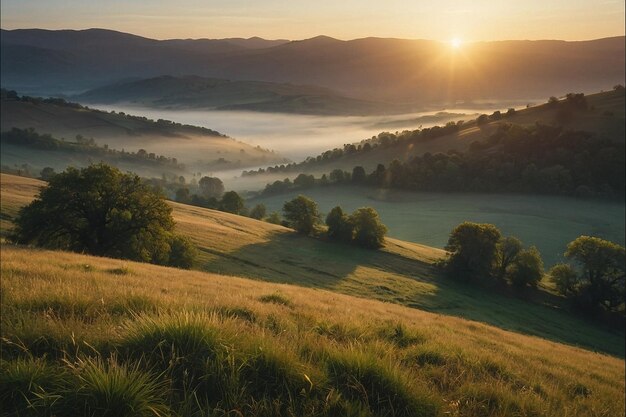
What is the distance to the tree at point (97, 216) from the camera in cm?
3434

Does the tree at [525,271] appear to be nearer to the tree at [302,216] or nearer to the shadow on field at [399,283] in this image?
the shadow on field at [399,283]

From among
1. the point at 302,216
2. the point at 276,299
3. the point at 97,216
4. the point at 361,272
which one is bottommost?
the point at 361,272

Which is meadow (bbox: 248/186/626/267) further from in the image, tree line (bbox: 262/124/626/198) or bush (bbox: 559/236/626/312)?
bush (bbox: 559/236/626/312)

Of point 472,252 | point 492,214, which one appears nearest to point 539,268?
point 472,252

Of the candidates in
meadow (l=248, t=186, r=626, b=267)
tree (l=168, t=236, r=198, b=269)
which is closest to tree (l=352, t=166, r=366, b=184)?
meadow (l=248, t=186, r=626, b=267)

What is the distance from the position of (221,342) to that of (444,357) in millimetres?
5362

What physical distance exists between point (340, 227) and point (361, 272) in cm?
1880

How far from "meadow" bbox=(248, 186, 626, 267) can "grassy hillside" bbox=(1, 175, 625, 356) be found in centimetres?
3887

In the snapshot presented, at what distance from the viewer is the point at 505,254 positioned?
7806cm

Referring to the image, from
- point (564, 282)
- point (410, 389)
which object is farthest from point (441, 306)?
point (410, 389)

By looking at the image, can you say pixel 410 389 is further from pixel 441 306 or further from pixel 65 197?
pixel 441 306

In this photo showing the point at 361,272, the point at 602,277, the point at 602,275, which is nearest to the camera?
the point at 361,272

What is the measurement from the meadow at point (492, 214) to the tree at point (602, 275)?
1202 inches

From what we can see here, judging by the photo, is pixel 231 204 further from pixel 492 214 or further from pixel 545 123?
pixel 545 123
